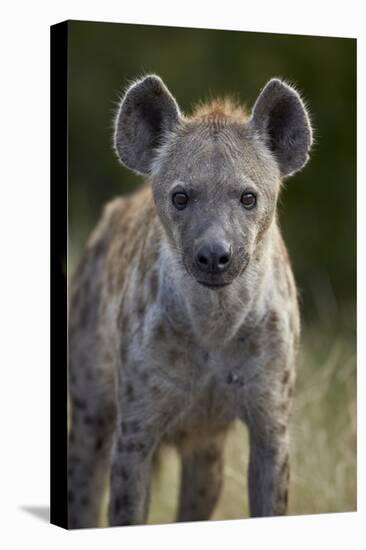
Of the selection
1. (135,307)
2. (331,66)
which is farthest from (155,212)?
(331,66)

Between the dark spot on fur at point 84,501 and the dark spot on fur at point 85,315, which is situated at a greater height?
the dark spot on fur at point 85,315

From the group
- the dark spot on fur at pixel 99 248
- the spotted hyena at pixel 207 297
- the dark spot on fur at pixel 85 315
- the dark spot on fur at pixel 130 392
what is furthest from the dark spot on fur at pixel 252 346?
the dark spot on fur at pixel 99 248

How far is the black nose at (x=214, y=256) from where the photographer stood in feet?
16.9

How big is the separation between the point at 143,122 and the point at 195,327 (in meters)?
0.89

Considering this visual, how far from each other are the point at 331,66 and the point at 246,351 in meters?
2.41

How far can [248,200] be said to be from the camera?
5410mm

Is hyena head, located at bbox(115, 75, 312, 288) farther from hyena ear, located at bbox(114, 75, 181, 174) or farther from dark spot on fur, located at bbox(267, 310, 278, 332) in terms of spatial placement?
dark spot on fur, located at bbox(267, 310, 278, 332)

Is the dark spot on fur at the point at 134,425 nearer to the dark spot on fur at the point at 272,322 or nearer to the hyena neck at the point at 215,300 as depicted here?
the hyena neck at the point at 215,300

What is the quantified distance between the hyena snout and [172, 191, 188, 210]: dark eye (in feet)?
Result: 0.90

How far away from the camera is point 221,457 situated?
6.72 meters

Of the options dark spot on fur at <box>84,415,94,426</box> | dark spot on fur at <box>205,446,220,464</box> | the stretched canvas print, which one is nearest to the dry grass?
the stretched canvas print

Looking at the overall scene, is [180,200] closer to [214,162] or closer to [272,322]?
[214,162]

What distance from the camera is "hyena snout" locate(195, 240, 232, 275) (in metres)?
5.16

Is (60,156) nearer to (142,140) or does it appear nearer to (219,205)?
(142,140)
